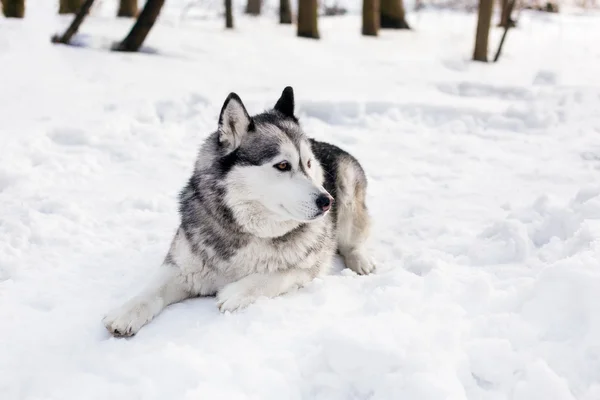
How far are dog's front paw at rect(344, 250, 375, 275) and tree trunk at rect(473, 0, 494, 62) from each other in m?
9.50

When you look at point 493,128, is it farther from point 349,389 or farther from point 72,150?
point 349,389

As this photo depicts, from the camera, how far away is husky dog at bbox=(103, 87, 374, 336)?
334 cm

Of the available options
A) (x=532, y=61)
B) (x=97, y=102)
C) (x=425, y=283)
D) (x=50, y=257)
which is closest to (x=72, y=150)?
(x=97, y=102)

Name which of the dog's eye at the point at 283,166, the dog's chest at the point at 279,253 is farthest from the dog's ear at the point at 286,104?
the dog's chest at the point at 279,253

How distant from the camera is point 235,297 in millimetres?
3328

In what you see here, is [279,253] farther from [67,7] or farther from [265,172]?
[67,7]

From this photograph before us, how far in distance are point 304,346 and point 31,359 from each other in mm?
1382

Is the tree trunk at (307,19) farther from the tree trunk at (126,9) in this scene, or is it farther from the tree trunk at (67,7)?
the tree trunk at (67,7)

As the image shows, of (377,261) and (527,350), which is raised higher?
(527,350)

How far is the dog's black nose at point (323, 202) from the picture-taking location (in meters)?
3.27

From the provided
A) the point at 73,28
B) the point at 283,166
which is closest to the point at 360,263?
the point at 283,166

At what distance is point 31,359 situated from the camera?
2.96m

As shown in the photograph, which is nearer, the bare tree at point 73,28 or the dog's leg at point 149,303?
the dog's leg at point 149,303

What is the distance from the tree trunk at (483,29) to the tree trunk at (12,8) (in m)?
9.10
